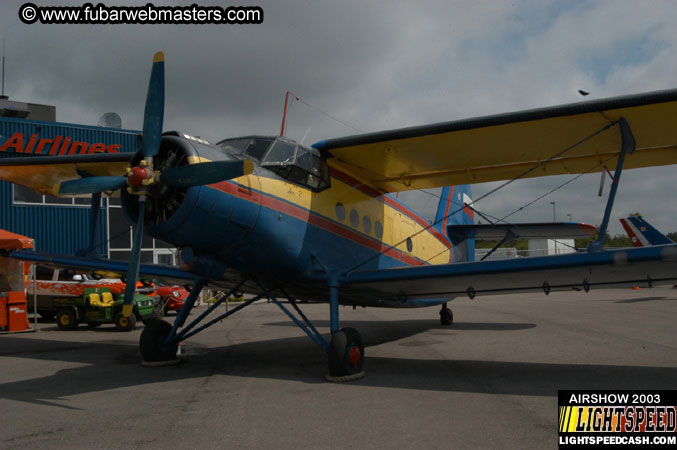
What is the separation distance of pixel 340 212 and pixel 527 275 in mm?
3266

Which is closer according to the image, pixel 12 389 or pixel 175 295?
pixel 12 389

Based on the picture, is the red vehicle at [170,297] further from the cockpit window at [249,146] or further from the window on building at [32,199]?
the cockpit window at [249,146]

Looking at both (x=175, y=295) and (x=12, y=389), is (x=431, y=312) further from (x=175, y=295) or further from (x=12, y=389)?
(x=12, y=389)

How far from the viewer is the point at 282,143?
7746mm

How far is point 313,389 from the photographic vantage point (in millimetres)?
6500

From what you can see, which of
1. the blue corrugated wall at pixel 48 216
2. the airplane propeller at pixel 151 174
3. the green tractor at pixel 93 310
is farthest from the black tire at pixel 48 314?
the airplane propeller at pixel 151 174

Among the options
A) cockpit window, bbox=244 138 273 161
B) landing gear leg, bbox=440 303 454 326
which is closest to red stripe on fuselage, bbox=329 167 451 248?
cockpit window, bbox=244 138 273 161

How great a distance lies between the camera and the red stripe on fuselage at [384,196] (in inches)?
353

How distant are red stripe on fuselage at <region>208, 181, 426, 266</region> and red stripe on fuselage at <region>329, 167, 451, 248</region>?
90cm

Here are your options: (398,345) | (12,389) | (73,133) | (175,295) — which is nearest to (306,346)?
(398,345)

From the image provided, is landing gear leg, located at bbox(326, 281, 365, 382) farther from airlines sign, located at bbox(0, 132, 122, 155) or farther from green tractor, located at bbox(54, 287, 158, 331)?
airlines sign, located at bbox(0, 132, 122, 155)

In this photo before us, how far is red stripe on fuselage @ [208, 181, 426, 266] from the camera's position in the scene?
6723 mm

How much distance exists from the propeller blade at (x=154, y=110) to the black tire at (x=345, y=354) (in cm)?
357

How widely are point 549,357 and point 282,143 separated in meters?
5.83
